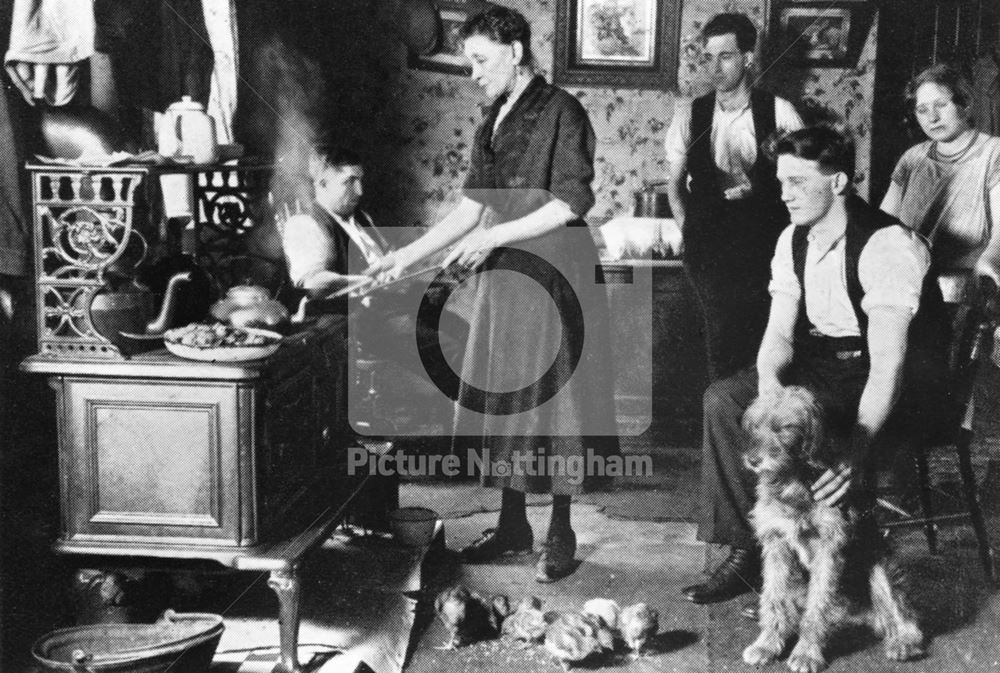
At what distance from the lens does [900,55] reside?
10.2 feet

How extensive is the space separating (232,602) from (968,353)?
2.42 m

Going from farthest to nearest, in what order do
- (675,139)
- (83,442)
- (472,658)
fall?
(675,139)
(472,658)
(83,442)

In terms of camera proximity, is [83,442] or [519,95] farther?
[519,95]

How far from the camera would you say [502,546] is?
11.3ft

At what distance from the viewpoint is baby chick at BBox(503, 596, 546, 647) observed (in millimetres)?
3062

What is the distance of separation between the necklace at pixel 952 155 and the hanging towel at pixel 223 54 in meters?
2.19

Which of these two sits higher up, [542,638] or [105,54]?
[105,54]

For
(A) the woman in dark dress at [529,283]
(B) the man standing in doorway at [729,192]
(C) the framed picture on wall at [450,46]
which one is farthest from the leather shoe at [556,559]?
(C) the framed picture on wall at [450,46]

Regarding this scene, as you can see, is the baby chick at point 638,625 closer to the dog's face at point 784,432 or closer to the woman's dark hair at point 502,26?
the dog's face at point 784,432

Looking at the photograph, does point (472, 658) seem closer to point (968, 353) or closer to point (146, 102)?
point (968, 353)

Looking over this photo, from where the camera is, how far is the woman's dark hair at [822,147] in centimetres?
308

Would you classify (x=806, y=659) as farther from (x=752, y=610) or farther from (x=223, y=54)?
(x=223, y=54)

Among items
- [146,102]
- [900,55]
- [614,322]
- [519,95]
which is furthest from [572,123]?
[146,102]

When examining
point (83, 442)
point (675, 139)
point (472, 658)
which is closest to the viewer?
point (83, 442)
